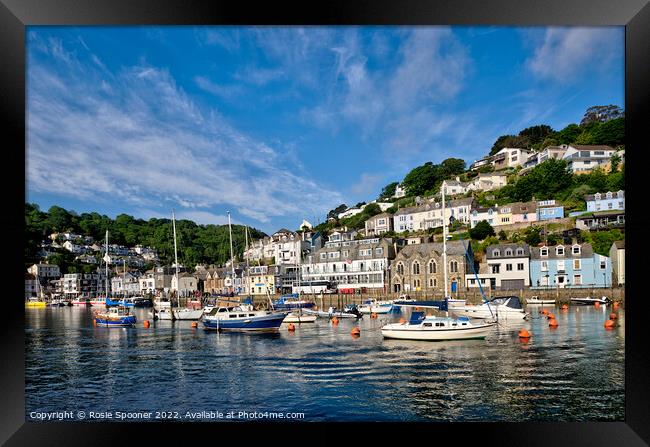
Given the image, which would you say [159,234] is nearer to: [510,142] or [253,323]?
[253,323]

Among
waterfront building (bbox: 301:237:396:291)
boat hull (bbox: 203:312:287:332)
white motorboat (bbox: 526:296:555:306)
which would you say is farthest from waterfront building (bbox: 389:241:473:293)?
boat hull (bbox: 203:312:287:332)

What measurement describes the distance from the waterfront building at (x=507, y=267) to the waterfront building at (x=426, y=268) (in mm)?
1175

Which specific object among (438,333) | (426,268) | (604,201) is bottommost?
(438,333)

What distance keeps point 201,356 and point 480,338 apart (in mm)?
7992

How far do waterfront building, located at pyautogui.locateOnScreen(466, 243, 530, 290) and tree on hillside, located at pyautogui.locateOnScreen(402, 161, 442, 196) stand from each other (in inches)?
553

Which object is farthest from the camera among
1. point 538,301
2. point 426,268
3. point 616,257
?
point 426,268

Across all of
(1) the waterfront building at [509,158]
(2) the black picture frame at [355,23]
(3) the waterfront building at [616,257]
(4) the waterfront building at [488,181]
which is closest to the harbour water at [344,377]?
(2) the black picture frame at [355,23]

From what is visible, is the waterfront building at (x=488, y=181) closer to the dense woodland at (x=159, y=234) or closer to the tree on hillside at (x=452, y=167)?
the tree on hillside at (x=452, y=167)

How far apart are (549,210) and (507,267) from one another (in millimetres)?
3987

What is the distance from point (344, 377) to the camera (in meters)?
9.24

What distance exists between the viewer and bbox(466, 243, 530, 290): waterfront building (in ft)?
89.5

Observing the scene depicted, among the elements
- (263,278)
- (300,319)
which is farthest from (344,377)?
(263,278)

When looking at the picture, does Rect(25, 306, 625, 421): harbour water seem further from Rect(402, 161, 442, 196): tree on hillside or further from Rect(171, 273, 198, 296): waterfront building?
Rect(171, 273, 198, 296): waterfront building
